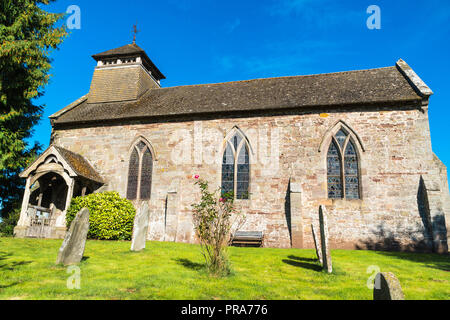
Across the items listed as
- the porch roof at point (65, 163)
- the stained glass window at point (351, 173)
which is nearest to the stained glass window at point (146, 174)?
the porch roof at point (65, 163)

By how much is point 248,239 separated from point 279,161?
4451 millimetres

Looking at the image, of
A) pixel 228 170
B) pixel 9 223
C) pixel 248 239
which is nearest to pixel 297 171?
pixel 228 170

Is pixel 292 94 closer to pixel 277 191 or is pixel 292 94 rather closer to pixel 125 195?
pixel 277 191

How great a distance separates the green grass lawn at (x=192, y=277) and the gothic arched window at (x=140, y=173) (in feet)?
22.4

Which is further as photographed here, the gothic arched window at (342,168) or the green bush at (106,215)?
the gothic arched window at (342,168)

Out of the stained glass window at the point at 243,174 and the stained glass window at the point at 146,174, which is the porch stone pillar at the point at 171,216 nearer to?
the stained glass window at the point at 146,174

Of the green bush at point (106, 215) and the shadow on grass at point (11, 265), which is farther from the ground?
the green bush at point (106, 215)

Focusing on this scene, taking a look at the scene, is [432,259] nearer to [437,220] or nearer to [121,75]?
[437,220]

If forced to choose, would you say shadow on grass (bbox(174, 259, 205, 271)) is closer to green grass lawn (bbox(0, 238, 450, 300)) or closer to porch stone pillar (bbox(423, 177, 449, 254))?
green grass lawn (bbox(0, 238, 450, 300))

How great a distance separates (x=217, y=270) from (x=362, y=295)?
338cm

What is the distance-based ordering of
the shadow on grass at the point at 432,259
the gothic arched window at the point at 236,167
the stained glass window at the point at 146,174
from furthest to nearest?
the stained glass window at the point at 146,174 → the gothic arched window at the point at 236,167 → the shadow on grass at the point at 432,259

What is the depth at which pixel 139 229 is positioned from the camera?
11.4 m

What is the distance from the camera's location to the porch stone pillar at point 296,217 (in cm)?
1505
